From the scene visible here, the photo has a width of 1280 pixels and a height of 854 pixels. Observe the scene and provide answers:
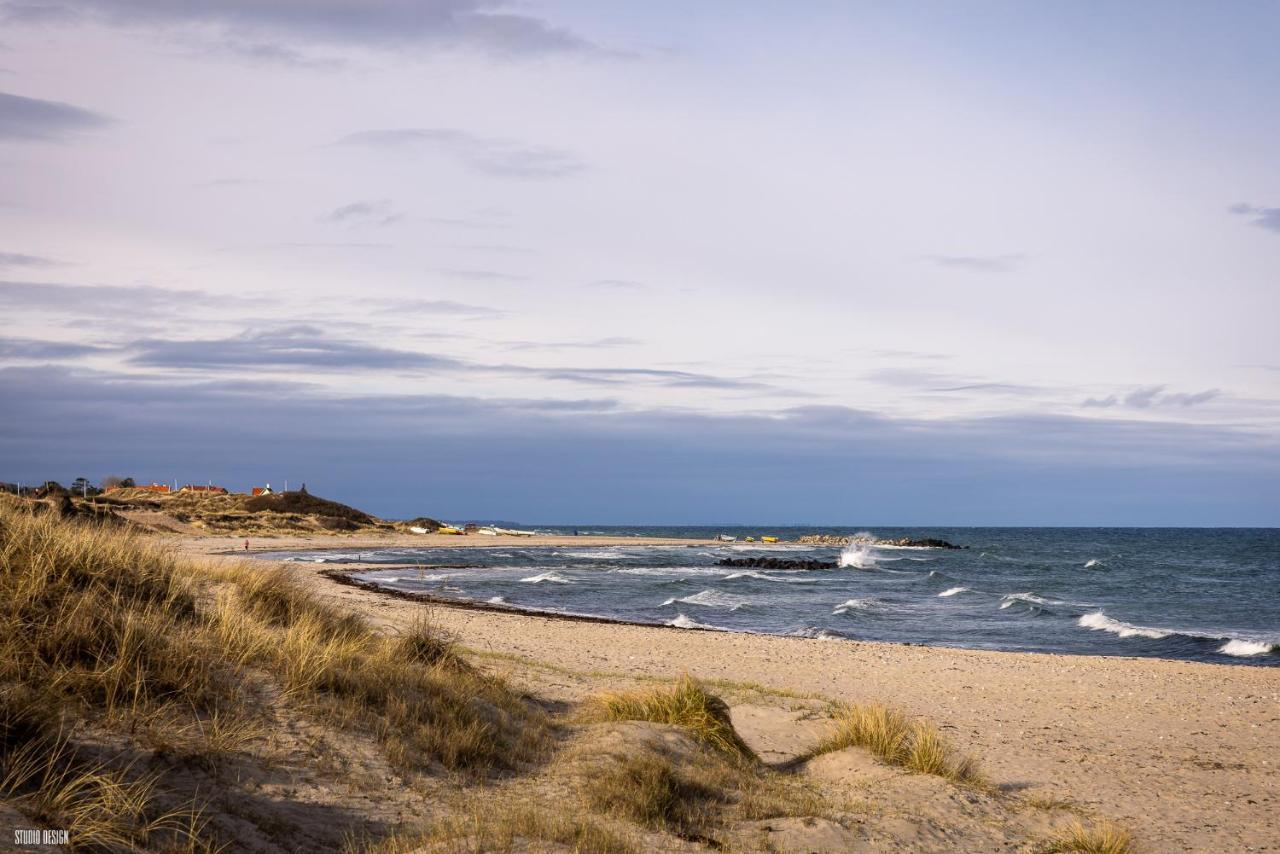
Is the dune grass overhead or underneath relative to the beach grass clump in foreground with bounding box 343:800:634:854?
overhead

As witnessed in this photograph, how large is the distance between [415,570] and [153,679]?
122 feet

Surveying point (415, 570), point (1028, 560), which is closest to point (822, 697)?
point (415, 570)

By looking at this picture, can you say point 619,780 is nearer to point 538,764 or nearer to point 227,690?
point 538,764

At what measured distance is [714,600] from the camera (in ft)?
118

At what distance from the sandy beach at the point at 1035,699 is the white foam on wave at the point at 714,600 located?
9.35 m

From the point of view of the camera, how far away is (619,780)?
788 cm

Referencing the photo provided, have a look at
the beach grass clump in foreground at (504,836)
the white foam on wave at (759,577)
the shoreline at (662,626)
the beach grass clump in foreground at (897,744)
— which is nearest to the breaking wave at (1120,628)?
the shoreline at (662,626)

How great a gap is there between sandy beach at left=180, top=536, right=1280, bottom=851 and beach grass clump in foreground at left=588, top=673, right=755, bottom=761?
105cm

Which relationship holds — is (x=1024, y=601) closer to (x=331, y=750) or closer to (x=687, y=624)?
(x=687, y=624)

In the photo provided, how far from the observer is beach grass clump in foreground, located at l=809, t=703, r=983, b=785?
9.66 m

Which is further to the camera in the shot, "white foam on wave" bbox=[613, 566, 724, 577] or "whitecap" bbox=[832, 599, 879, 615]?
"white foam on wave" bbox=[613, 566, 724, 577]

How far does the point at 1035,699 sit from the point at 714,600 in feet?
65.4

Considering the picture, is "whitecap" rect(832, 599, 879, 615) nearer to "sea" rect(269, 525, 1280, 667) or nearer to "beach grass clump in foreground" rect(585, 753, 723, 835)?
"sea" rect(269, 525, 1280, 667)

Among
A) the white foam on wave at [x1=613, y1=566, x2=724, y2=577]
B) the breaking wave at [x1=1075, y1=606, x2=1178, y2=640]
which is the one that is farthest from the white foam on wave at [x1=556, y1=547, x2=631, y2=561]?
the breaking wave at [x1=1075, y1=606, x2=1178, y2=640]
